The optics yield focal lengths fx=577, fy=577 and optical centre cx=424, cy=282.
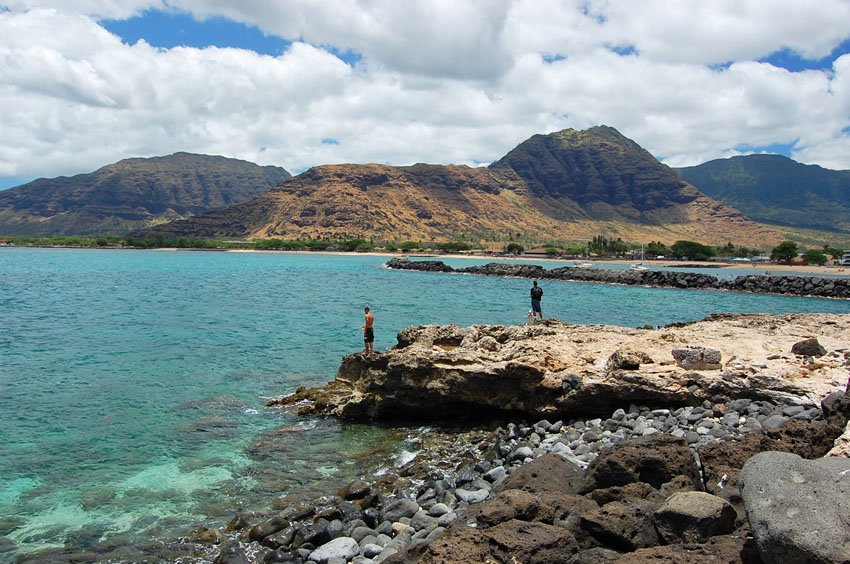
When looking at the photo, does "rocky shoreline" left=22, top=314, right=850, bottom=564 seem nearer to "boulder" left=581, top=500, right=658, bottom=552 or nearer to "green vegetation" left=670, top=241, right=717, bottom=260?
"boulder" left=581, top=500, right=658, bottom=552

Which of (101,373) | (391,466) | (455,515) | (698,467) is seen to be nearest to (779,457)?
(698,467)

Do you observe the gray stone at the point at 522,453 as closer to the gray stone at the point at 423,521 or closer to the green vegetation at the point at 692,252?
the gray stone at the point at 423,521

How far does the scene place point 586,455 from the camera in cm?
1170

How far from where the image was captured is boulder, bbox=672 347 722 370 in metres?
15.1

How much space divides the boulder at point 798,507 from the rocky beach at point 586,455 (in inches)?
0.6

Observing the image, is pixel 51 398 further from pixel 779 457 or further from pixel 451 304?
pixel 451 304

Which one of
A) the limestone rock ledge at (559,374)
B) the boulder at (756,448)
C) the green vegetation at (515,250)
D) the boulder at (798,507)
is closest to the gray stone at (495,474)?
the limestone rock ledge at (559,374)

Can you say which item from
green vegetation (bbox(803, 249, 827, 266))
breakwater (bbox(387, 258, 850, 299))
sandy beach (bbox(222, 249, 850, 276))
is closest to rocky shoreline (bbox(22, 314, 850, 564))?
breakwater (bbox(387, 258, 850, 299))

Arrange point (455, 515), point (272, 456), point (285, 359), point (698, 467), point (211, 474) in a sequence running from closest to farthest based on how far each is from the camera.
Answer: point (698, 467) < point (455, 515) < point (211, 474) < point (272, 456) < point (285, 359)

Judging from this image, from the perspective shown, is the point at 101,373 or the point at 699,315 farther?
the point at 699,315

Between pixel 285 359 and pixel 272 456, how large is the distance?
38.1 feet

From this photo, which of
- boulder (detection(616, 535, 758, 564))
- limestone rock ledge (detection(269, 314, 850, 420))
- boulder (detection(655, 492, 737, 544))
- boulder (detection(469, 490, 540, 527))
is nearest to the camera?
boulder (detection(616, 535, 758, 564))

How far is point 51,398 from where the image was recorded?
19.0 metres

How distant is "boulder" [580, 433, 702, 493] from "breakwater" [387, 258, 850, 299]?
70825mm
